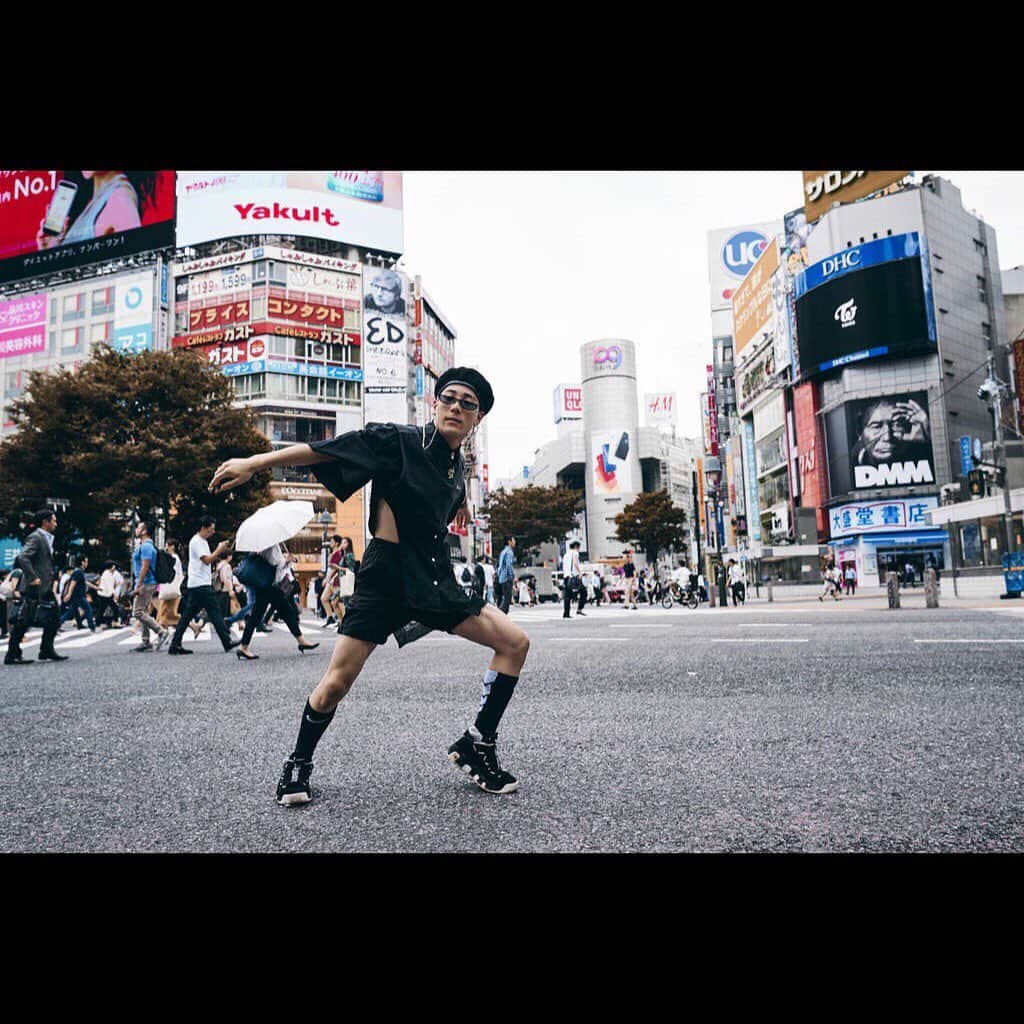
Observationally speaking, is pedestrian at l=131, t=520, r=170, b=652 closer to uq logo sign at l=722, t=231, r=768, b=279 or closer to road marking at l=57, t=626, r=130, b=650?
road marking at l=57, t=626, r=130, b=650

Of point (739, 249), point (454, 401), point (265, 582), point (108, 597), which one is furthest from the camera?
point (739, 249)

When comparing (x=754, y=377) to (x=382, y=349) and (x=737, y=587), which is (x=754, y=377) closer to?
(x=382, y=349)

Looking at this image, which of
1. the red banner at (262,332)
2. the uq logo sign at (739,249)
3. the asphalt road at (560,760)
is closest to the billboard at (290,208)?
the red banner at (262,332)

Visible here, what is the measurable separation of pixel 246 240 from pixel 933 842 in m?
47.1

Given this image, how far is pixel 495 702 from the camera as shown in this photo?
2.88 metres

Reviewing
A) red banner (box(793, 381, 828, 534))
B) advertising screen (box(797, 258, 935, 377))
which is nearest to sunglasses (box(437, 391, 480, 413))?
advertising screen (box(797, 258, 935, 377))

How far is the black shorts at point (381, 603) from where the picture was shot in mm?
2695

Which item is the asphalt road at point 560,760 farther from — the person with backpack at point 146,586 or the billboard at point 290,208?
the billboard at point 290,208

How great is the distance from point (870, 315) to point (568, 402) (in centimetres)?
7531

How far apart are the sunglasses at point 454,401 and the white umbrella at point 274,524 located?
150 inches

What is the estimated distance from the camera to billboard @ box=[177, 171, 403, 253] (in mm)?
43594

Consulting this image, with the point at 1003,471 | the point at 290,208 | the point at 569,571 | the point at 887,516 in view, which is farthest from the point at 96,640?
the point at 290,208
